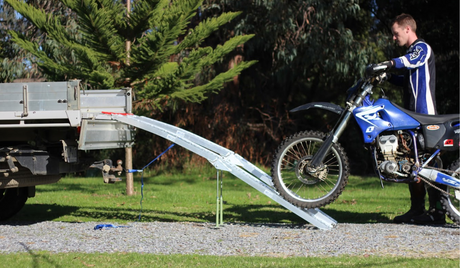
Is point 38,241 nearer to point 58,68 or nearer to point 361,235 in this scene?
point 361,235

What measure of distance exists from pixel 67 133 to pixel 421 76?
452 centimetres

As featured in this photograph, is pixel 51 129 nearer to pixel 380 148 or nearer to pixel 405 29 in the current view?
pixel 380 148

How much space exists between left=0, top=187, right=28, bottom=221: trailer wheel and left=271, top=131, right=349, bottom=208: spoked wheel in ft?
12.7

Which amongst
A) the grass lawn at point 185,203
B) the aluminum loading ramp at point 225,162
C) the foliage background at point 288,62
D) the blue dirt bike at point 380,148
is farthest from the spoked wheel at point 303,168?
the foliage background at point 288,62

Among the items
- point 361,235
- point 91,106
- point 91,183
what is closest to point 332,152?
point 361,235

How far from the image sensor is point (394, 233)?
5.96 metres

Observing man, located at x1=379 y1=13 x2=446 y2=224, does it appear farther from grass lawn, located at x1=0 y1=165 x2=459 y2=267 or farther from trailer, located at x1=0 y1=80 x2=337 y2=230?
trailer, located at x1=0 y1=80 x2=337 y2=230

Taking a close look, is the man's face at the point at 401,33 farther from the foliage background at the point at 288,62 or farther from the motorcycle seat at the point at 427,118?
the foliage background at the point at 288,62

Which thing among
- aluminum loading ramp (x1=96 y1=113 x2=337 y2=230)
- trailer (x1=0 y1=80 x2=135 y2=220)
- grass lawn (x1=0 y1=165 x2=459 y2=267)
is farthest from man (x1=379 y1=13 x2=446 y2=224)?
trailer (x1=0 y1=80 x2=135 y2=220)

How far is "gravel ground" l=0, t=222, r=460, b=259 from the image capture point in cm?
516

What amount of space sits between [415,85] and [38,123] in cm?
464

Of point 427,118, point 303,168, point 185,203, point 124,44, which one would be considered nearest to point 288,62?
point 124,44

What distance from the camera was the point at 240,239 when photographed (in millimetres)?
5758

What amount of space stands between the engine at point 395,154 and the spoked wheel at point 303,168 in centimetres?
46
